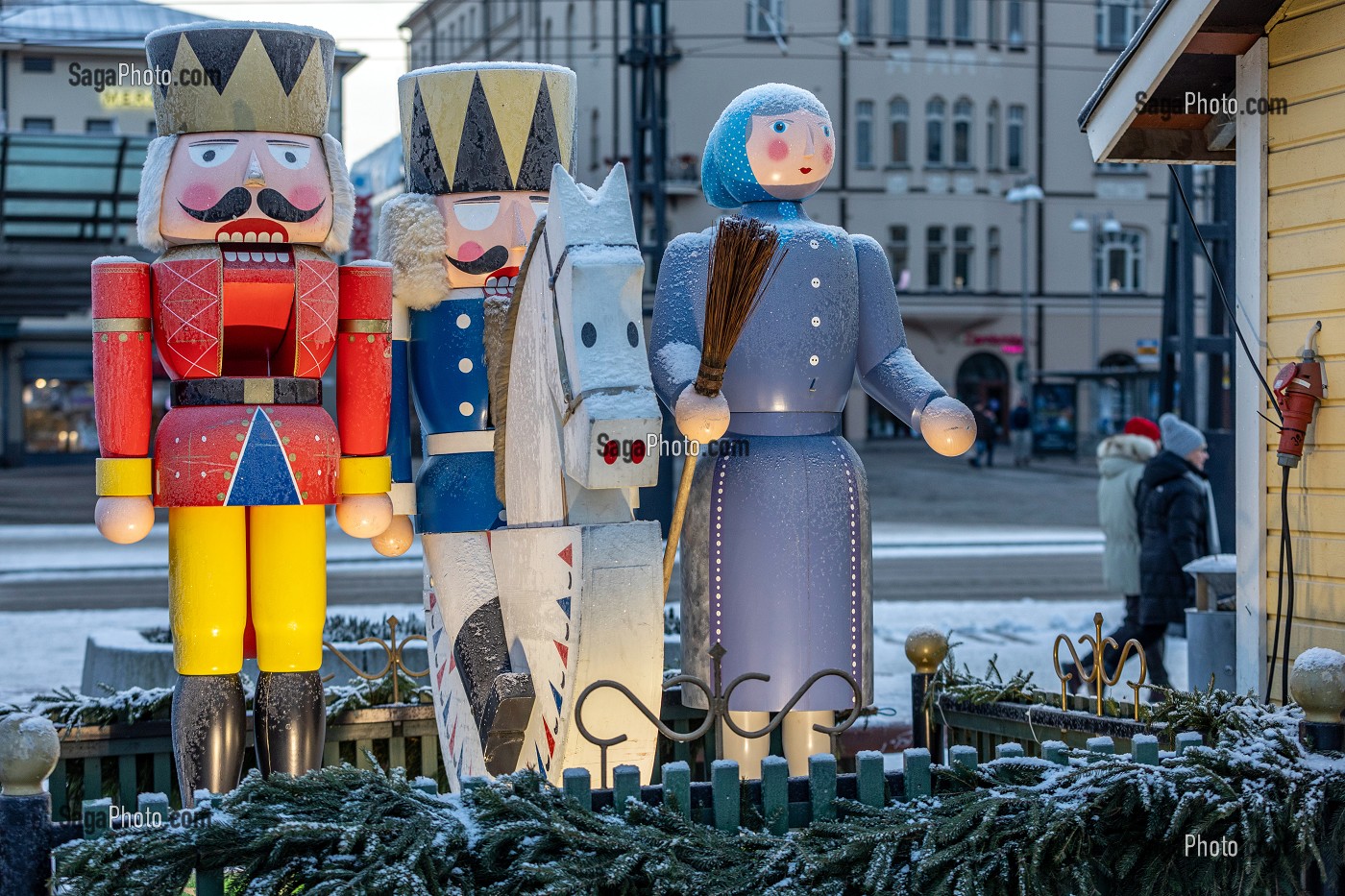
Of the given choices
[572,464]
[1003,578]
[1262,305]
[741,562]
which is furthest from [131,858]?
[1003,578]

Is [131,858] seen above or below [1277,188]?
below

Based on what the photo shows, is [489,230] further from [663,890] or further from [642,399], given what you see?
[663,890]

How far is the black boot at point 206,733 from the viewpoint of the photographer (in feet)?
14.5

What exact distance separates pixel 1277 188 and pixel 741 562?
2.31 meters

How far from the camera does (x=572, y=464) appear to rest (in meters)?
3.81

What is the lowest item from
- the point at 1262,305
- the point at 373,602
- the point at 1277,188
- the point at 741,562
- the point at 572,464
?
the point at 373,602

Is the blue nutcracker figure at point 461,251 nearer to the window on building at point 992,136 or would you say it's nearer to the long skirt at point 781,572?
the long skirt at point 781,572

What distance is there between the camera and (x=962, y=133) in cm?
3809

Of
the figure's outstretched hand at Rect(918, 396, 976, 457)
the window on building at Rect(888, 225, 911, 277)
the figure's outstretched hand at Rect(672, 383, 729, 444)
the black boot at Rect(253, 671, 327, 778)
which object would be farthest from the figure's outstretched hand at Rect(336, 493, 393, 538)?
the window on building at Rect(888, 225, 911, 277)

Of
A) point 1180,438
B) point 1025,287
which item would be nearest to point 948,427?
point 1180,438

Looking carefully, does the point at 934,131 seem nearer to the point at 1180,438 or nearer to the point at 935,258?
the point at 935,258

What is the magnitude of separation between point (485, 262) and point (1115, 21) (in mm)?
35505

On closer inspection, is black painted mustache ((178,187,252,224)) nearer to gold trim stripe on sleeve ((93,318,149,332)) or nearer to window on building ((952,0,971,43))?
gold trim stripe on sleeve ((93,318,149,332))

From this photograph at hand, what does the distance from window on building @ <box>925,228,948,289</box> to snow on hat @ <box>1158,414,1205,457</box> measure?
30.5 meters
